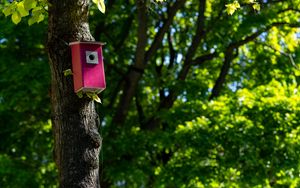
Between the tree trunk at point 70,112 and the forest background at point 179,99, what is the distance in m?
3.60

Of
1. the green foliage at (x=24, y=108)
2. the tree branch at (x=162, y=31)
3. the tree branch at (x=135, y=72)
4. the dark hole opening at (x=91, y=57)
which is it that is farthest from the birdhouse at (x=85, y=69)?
the tree branch at (x=162, y=31)

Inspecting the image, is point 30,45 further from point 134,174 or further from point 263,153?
point 263,153

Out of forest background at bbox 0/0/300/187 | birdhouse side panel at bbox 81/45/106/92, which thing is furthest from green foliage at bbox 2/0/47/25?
forest background at bbox 0/0/300/187

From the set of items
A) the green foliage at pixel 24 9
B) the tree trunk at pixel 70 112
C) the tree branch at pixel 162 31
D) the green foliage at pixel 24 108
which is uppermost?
the tree branch at pixel 162 31

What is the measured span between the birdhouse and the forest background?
3.58 m

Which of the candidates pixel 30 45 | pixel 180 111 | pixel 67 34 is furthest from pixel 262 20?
pixel 67 34

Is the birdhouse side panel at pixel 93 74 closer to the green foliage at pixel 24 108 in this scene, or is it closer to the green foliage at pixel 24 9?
the green foliage at pixel 24 9

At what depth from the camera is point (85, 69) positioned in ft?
15.2

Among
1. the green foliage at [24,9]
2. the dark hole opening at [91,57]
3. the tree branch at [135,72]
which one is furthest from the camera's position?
the tree branch at [135,72]

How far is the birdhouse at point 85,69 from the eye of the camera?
4598 mm

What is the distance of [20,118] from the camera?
1239cm

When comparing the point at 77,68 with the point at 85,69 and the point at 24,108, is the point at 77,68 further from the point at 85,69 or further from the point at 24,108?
the point at 24,108

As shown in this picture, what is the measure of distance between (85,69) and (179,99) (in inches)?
319

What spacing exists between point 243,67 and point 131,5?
10.1 ft
